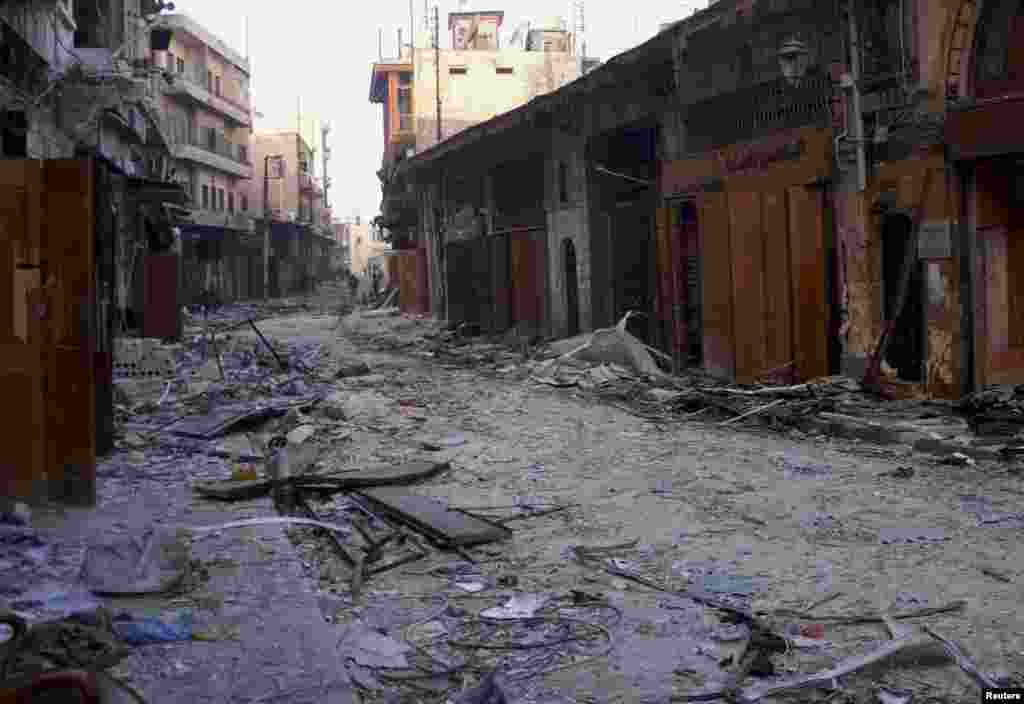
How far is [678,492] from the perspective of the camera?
7965mm

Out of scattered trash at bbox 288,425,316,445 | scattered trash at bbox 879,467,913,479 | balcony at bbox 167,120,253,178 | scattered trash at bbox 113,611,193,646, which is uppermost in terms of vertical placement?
balcony at bbox 167,120,253,178

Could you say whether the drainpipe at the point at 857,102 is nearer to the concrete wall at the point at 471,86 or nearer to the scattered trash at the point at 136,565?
the scattered trash at the point at 136,565

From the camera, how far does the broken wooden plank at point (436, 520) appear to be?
6.49 m

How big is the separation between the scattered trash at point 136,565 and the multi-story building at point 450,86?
38.7 metres

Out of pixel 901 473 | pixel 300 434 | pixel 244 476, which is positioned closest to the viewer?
pixel 901 473

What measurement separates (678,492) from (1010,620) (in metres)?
3.31

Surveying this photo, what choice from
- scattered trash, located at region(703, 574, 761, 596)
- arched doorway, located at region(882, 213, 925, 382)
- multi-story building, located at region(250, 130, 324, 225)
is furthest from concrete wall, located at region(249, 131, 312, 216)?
scattered trash, located at region(703, 574, 761, 596)

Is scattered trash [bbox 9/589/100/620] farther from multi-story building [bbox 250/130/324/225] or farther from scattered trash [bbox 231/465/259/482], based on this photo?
multi-story building [bbox 250/130/324/225]

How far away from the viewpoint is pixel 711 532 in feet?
→ 21.9

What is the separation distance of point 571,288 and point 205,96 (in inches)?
1490

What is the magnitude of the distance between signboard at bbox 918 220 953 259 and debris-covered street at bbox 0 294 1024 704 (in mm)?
1828

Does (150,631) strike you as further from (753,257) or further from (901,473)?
(753,257)

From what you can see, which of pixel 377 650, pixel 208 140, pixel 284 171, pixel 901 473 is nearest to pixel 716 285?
pixel 901 473

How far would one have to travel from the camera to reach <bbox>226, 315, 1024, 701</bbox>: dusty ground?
452 cm
